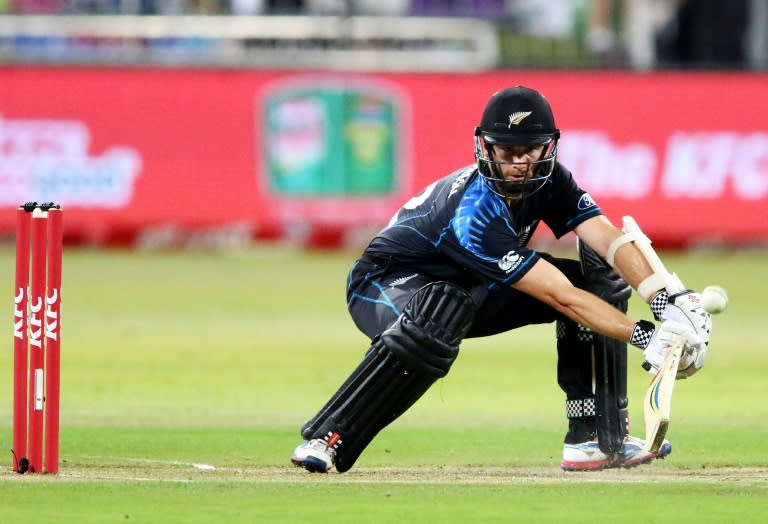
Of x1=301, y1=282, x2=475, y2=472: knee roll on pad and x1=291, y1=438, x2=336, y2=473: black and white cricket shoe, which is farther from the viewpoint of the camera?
x1=291, y1=438, x2=336, y2=473: black and white cricket shoe

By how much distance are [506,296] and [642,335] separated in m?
0.94

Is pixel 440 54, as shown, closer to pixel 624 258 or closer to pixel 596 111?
pixel 596 111

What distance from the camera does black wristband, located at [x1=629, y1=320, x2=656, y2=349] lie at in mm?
6980

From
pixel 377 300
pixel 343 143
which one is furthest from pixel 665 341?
pixel 343 143

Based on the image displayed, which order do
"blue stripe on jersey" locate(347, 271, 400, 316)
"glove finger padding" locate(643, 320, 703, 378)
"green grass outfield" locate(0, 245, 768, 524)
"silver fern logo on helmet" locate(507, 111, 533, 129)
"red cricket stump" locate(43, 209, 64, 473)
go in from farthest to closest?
"blue stripe on jersey" locate(347, 271, 400, 316)
"silver fern logo on helmet" locate(507, 111, 533, 129)
"red cricket stump" locate(43, 209, 64, 473)
"glove finger padding" locate(643, 320, 703, 378)
"green grass outfield" locate(0, 245, 768, 524)

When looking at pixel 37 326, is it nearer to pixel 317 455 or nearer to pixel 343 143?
pixel 317 455

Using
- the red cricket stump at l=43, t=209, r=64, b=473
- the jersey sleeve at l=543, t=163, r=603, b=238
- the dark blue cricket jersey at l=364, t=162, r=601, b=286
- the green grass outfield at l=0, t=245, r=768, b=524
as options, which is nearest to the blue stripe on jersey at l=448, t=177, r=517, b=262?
the dark blue cricket jersey at l=364, t=162, r=601, b=286

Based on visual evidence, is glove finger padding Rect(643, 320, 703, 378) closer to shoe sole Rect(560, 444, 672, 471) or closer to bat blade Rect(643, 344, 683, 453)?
bat blade Rect(643, 344, 683, 453)

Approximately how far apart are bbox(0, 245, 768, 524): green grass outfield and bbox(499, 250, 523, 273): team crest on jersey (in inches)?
37.4

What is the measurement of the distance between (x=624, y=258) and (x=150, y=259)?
13.1 metres

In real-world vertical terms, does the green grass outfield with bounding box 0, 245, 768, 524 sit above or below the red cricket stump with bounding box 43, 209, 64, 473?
below

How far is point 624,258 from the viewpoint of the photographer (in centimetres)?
739

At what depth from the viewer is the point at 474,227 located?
284 inches

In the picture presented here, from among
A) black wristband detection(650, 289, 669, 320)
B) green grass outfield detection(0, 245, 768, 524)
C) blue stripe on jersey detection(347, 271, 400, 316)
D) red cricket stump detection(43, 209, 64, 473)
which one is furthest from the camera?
blue stripe on jersey detection(347, 271, 400, 316)
